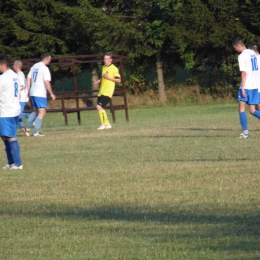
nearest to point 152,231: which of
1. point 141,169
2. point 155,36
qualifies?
point 141,169

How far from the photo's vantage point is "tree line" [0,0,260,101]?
1564 inches

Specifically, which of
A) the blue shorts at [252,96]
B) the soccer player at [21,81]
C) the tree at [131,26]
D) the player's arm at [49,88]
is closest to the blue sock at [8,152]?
the blue shorts at [252,96]

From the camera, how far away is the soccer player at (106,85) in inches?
889

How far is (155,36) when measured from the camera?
134 feet

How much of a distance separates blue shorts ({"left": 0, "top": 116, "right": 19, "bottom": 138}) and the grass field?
1.89 ft

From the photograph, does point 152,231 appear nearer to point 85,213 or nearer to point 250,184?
point 85,213

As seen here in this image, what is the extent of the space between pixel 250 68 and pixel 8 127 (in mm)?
6355

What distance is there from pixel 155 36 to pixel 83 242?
34333mm

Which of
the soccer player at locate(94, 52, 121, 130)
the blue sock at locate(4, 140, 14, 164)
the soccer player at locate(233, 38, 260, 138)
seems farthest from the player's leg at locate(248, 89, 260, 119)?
the blue sock at locate(4, 140, 14, 164)

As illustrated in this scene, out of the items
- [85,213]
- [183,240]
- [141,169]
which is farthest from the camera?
[141,169]

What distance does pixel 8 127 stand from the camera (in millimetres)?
12984

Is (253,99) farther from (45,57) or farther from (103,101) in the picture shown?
(103,101)

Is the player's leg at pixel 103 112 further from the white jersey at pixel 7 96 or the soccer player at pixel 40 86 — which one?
the white jersey at pixel 7 96

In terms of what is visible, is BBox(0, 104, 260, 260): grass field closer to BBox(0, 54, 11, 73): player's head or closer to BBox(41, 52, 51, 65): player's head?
BBox(0, 54, 11, 73): player's head
